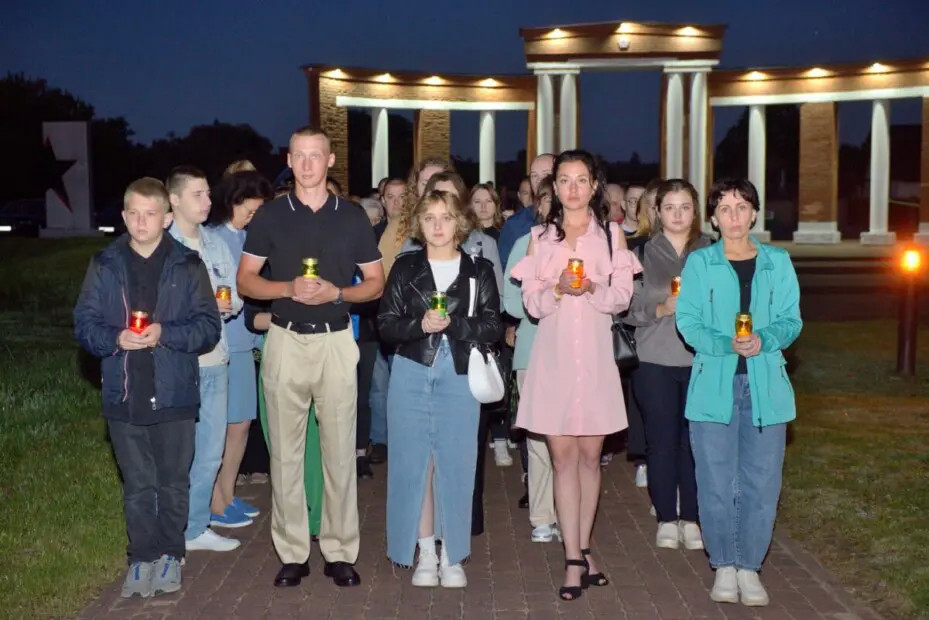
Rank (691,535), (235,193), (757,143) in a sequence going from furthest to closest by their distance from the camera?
(757,143) < (235,193) < (691,535)

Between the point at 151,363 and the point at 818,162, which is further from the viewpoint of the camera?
the point at 818,162

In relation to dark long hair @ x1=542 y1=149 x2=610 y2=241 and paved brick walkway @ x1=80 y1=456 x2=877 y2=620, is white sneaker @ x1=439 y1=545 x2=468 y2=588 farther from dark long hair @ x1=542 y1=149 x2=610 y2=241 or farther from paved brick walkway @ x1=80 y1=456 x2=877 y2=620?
dark long hair @ x1=542 y1=149 x2=610 y2=241

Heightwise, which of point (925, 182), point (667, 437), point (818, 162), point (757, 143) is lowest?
point (667, 437)

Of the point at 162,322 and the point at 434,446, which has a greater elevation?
the point at 162,322

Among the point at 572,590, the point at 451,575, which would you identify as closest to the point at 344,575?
the point at 451,575

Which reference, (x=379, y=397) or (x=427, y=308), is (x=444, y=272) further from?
(x=379, y=397)

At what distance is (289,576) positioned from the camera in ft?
21.8

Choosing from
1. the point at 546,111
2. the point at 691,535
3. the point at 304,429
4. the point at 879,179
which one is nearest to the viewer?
the point at 304,429

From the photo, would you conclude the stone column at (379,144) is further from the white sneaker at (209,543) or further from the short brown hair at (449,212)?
the short brown hair at (449,212)

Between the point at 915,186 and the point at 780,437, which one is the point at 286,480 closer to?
the point at 780,437

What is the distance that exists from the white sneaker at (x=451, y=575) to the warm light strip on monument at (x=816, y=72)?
127ft

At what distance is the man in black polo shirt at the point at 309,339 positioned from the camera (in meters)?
6.46

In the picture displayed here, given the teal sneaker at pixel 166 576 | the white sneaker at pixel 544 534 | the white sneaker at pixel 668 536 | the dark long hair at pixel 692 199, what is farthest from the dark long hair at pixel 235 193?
the white sneaker at pixel 668 536

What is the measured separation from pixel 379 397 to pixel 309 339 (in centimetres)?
397
